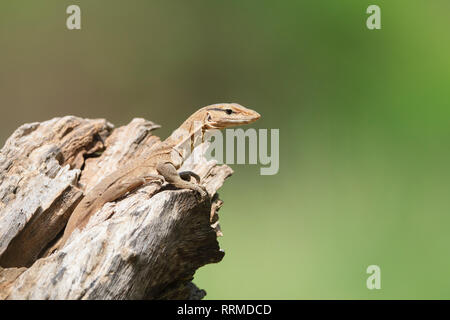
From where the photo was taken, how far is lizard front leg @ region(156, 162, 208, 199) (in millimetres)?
2797

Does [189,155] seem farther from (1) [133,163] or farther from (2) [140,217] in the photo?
(2) [140,217]

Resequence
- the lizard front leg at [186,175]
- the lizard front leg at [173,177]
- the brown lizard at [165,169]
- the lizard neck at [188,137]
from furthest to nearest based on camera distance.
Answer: the lizard neck at [188,137], the lizard front leg at [186,175], the brown lizard at [165,169], the lizard front leg at [173,177]

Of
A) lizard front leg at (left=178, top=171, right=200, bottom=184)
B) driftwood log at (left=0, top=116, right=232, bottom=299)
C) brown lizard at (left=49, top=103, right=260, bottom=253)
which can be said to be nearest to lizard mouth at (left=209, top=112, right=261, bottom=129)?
brown lizard at (left=49, top=103, right=260, bottom=253)

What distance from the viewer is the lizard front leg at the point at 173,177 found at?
2797 mm

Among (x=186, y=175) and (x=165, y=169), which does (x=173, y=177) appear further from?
(x=186, y=175)

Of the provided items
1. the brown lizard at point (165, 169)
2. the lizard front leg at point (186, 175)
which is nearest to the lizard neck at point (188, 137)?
the brown lizard at point (165, 169)

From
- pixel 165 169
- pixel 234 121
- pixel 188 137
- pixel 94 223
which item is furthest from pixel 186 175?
pixel 94 223

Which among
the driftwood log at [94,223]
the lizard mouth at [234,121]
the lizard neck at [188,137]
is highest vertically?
the lizard mouth at [234,121]

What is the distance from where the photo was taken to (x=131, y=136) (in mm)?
3670

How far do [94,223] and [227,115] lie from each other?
1187mm

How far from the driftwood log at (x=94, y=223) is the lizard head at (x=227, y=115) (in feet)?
0.95

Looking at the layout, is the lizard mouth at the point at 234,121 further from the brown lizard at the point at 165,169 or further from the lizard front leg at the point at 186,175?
the lizard front leg at the point at 186,175

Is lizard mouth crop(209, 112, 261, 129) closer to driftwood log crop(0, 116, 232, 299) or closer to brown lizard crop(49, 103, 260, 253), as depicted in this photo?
brown lizard crop(49, 103, 260, 253)
